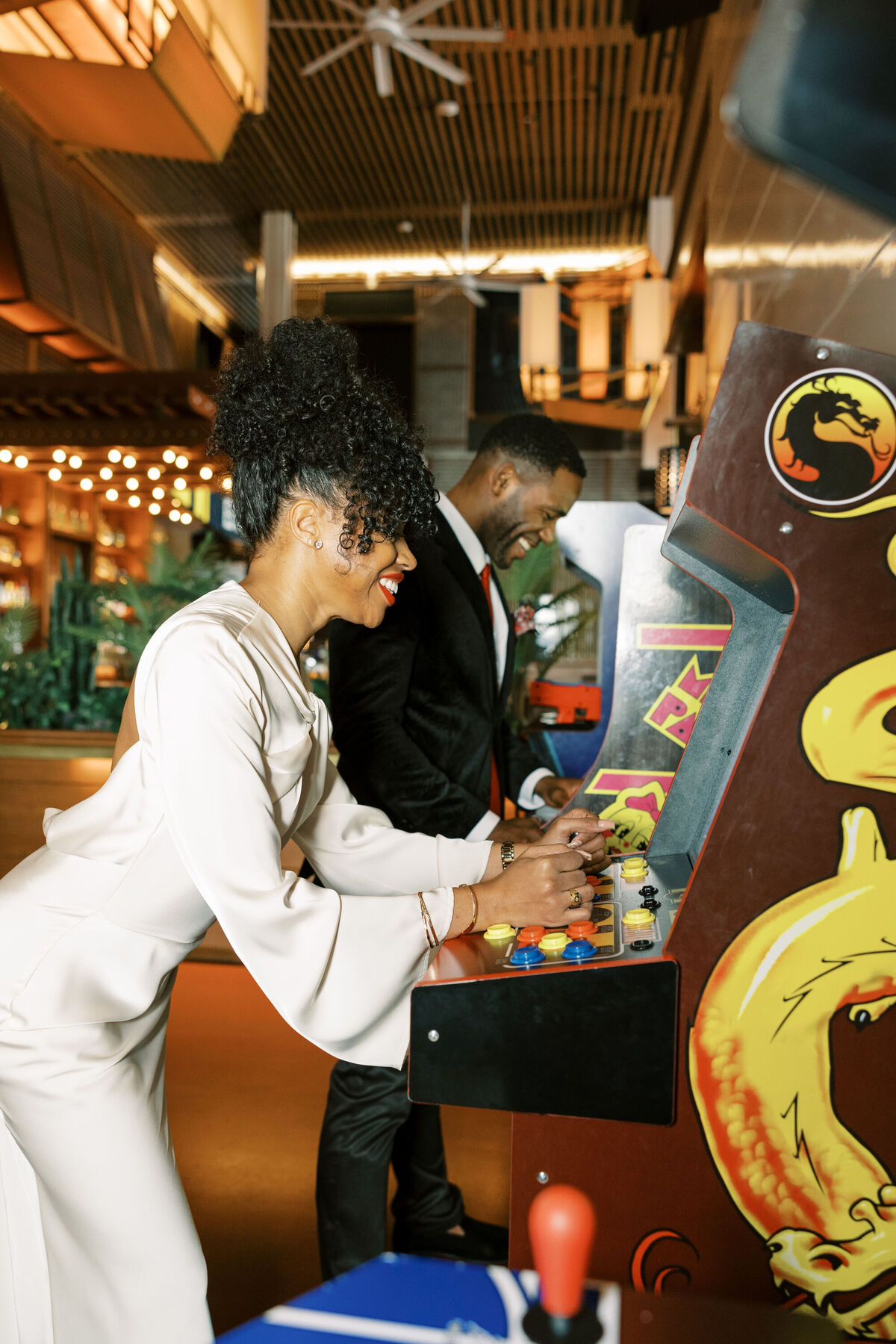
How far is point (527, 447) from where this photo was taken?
1.98 m

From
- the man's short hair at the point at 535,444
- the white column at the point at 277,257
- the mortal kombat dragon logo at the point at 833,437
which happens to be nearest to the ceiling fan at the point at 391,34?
the white column at the point at 277,257

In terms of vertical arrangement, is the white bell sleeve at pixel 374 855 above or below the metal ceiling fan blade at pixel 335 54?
below

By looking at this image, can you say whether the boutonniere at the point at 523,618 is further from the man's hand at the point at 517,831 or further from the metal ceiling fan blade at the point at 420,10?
the metal ceiling fan blade at the point at 420,10

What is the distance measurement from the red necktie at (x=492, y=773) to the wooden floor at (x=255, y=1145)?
86 centimetres

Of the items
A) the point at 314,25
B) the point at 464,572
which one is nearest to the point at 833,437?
the point at 464,572

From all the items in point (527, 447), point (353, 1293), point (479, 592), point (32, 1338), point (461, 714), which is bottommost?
point (32, 1338)

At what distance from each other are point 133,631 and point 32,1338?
356cm

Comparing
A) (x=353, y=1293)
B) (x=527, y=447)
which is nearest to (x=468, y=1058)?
(x=353, y=1293)

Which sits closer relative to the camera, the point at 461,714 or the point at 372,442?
the point at 372,442

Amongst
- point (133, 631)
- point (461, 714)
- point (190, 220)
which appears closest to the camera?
point (461, 714)

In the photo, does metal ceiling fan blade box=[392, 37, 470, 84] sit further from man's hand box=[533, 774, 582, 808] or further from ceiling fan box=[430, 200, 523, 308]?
man's hand box=[533, 774, 582, 808]

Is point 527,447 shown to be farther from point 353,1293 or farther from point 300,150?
point 300,150

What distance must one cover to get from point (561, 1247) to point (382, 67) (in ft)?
20.8

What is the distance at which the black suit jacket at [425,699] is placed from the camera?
1659mm
